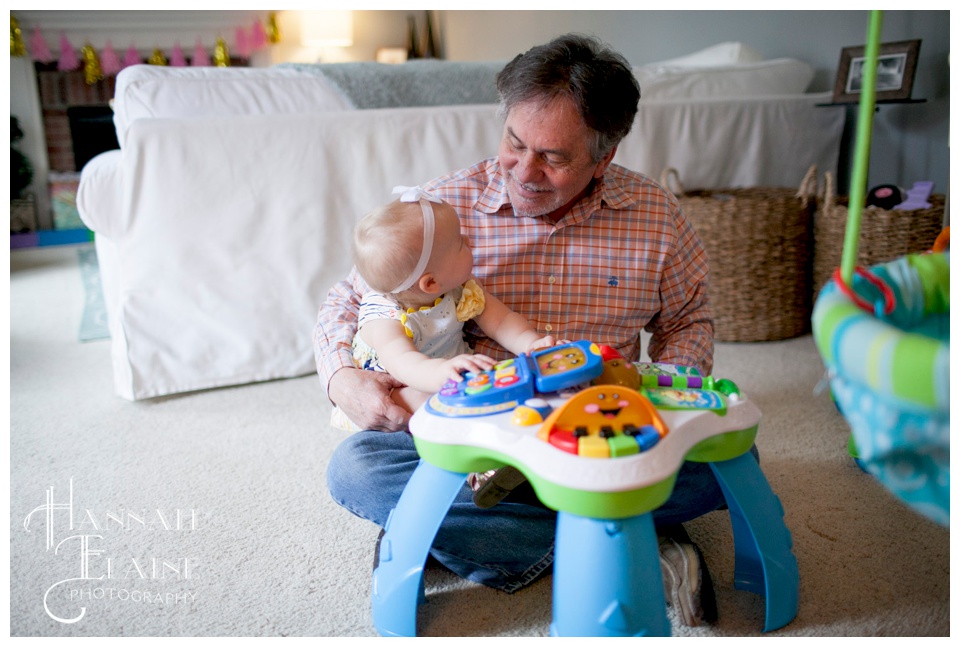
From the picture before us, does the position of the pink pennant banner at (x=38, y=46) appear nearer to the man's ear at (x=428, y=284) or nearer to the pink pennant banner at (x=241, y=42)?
the pink pennant banner at (x=241, y=42)

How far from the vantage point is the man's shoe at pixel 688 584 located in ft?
3.48

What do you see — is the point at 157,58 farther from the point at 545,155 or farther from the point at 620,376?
the point at 620,376

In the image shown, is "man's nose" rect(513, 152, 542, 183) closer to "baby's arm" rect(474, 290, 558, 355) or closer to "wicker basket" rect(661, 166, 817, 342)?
"baby's arm" rect(474, 290, 558, 355)

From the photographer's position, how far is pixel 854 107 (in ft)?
8.52

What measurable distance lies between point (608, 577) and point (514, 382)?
24cm

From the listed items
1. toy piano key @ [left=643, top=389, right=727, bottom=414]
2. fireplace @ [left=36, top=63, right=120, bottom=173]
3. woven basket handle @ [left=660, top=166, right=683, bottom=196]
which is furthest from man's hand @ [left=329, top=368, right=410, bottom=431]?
fireplace @ [left=36, top=63, right=120, bottom=173]

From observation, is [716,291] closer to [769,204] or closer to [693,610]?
[769,204]

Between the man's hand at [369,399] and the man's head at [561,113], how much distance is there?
355 millimetres

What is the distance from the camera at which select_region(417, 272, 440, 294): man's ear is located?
1.09m

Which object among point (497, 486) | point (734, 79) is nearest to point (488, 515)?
point (497, 486)

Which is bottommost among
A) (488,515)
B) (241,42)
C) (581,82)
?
(488,515)

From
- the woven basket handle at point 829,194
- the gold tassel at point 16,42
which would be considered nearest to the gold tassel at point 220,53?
the gold tassel at point 16,42

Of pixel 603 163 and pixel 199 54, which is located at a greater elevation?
pixel 199 54

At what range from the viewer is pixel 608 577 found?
812 millimetres
